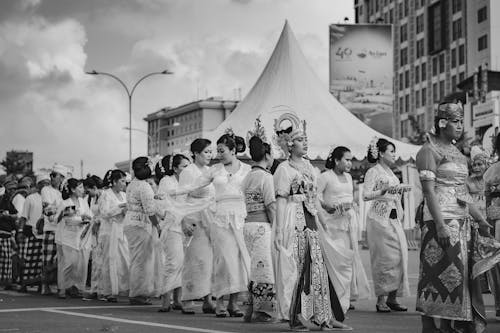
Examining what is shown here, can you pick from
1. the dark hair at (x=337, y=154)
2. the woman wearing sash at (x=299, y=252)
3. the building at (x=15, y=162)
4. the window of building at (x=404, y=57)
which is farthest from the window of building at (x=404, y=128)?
the woman wearing sash at (x=299, y=252)

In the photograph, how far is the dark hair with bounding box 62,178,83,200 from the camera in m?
16.9

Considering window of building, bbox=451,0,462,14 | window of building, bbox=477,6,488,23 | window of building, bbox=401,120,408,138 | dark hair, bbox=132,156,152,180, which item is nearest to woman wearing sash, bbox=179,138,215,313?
dark hair, bbox=132,156,152,180

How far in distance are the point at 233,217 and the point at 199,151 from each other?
115cm

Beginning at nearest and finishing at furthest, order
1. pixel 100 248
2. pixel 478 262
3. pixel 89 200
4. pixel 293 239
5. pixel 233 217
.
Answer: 1. pixel 478 262
2. pixel 293 239
3. pixel 233 217
4. pixel 100 248
5. pixel 89 200

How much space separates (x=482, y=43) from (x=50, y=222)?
79.9m

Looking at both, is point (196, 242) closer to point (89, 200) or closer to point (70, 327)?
point (70, 327)

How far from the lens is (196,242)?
13328 mm

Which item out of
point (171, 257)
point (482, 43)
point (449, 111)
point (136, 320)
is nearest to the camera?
point (449, 111)

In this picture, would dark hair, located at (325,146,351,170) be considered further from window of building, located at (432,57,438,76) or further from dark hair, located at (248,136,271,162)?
window of building, located at (432,57,438,76)

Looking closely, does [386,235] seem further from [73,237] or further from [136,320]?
[73,237]

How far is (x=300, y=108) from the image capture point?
28.7m

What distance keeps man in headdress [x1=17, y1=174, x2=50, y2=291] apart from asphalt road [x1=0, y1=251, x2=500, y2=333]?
2.85 meters

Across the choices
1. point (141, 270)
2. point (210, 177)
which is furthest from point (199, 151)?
point (141, 270)

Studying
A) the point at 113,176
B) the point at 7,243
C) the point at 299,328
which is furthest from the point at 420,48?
the point at 299,328
